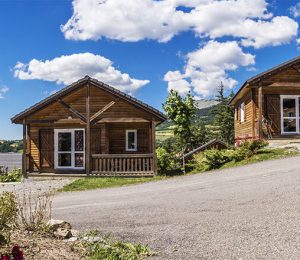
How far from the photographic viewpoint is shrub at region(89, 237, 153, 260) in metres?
5.92

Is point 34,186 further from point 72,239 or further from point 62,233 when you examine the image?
point 72,239

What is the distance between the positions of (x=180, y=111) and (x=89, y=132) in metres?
22.1

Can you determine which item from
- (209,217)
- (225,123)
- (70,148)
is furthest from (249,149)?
(225,123)

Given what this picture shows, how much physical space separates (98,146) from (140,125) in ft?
9.03

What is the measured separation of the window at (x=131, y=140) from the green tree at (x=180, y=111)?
1847cm

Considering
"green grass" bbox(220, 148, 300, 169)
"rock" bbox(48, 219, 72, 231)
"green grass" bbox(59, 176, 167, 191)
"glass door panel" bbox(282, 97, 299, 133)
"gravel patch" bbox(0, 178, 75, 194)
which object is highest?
"glass door panel" bbox(282, 97, 299, 133)

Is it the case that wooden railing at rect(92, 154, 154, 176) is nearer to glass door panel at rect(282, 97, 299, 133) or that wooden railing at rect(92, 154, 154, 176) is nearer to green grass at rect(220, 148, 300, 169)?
green grass at rect(220, 148, 300, 169)

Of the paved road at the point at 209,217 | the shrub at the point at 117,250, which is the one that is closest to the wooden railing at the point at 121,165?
the paved road at the point at 209,217

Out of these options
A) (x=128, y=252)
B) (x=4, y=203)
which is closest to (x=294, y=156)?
(x=128, y=252)

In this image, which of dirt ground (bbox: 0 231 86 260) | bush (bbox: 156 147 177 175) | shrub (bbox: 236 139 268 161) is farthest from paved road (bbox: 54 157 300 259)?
bush (bbox: 156 147 177 175)

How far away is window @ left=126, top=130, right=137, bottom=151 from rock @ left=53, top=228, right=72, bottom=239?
16.8 meters

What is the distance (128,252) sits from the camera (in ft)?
20.6

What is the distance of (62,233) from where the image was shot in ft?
21.8

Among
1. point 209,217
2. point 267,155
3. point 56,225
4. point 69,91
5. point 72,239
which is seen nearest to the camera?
point 72,239
